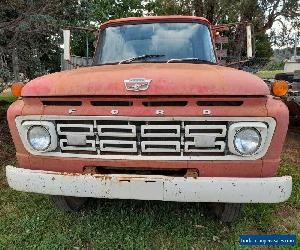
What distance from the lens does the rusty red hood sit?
3.05m

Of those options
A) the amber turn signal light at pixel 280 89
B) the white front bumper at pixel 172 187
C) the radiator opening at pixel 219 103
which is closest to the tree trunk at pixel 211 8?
the amber turn signal light at pixel 280 89

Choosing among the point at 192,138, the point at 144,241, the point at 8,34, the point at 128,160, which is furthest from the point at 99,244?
the point at 8,34

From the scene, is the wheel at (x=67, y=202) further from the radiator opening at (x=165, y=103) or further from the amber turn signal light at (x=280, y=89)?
the amber turn signal light at (x=280, y=89)

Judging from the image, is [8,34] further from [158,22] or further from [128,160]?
[128,160]

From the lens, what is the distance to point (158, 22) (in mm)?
4852

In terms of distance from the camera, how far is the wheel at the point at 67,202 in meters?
3.96

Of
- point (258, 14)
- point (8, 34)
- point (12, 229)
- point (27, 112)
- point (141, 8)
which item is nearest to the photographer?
point (27, 112)

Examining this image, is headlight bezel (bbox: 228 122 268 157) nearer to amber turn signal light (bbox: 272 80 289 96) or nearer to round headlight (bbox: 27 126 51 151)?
amber turn signal light (bbox: 272 80 289 96)

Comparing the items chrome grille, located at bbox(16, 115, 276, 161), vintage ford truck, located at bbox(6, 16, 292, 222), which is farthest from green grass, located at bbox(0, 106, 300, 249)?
chrome grille, located at bbox(16, 115, 276, 161)

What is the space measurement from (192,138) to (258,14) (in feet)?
41.2

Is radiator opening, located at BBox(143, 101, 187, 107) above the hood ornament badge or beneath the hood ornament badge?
beneath

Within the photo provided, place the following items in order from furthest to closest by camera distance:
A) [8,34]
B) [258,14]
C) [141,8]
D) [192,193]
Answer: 1. [141,8]
2. [258,14]
3. [8,34]
4. [192,193]

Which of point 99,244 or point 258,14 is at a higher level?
point 258,14

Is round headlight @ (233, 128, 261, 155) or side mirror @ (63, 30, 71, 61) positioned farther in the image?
side mirror @ (63, 30, 71, 61)
